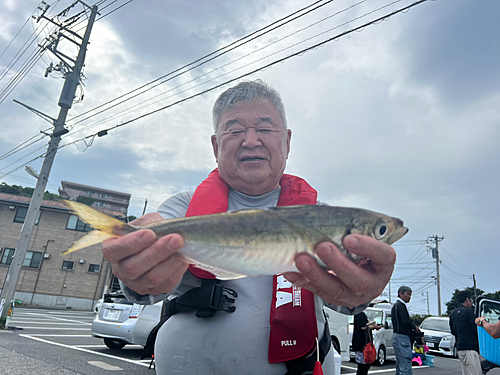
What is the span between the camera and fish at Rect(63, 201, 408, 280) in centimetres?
153

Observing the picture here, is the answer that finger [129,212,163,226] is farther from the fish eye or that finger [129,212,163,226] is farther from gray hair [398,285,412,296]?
gray hair [398,285,412,296]

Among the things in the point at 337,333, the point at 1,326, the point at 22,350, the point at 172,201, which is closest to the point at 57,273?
the point at 1,326

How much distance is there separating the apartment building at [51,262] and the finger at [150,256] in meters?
32.4

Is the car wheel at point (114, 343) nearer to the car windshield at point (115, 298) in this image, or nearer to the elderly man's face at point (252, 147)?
the car windshield at point (115, 298)

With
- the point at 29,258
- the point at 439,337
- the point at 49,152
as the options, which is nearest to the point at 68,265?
the point at 29,258

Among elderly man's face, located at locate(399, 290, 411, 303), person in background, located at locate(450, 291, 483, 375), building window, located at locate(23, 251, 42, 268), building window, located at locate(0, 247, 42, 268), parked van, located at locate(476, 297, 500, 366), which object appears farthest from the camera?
building window, located at locate(23, 251, 42, 268)

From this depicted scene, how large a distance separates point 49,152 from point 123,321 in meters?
9.50

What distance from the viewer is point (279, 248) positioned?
1.54m

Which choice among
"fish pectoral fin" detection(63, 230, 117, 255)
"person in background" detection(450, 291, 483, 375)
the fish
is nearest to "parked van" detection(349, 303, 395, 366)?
"person in background" detection(450, 291, 483, 375)

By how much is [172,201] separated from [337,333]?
8.71m

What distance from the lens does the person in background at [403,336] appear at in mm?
8414

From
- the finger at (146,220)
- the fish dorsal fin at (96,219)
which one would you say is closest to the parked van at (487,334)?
the finger at (146,220)

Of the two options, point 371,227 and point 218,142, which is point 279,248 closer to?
point 371,227

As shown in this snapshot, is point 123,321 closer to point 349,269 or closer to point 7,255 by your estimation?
point 349,269
